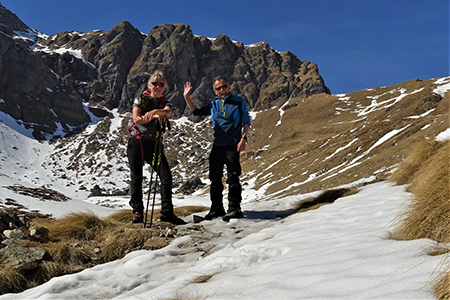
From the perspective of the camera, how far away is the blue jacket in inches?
297

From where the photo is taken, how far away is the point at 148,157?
7.34m

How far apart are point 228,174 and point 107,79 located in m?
201

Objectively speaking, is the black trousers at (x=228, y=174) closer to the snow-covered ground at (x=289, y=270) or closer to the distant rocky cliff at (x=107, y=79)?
the snow-covered ground at (x=289, y=270)

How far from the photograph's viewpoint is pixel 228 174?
779 cm

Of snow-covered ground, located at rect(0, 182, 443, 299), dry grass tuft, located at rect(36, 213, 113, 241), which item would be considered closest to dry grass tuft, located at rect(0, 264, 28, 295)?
snow-covered ground, located at rect(0, 182, 443, 299)

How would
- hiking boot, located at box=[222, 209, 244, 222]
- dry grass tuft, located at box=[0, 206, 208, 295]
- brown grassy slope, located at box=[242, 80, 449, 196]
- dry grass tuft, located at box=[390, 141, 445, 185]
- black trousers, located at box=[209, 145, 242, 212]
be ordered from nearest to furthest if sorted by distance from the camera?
1. dry grass tuft, located at box=[0, 206, 208, 295]
2. hiking boot, located at box=[222, 209, 244, 222]
3. black trousers, located at box=[209, 145, 242, 212]
4. dry grass tuft, located at box=[390, 141, 445, 185]
5. brown grassy slope, located at box=[242, 80, 449, 196]

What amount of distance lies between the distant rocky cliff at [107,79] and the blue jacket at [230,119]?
15619 cm

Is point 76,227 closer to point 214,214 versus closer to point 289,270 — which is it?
point 214,214

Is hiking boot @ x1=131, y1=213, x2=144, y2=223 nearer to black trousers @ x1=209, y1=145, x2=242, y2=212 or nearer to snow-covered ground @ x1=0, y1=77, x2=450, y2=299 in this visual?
snow-covered ground @ x1=0, y1=77, x2=450, y2=299

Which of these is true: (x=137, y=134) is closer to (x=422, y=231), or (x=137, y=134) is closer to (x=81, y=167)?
(x=422, y=231)

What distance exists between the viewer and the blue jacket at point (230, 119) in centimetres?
754

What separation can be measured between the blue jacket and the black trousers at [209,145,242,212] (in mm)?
241

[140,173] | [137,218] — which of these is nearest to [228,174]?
[140,173]

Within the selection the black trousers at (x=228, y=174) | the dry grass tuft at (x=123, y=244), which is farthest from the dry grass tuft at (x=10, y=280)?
the black trousers at (x=228, y=174)
